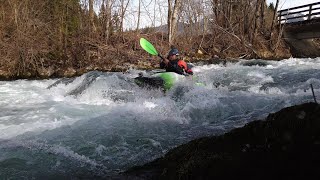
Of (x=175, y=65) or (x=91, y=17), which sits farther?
(x=91, y=17)

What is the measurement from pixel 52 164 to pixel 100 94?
12.8 ft

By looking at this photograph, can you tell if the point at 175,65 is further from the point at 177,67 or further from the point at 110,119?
the point at 110,119

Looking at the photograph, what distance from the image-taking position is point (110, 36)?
16172 mm

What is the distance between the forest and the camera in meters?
12.6

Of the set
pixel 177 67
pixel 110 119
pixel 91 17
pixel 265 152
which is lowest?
pixel 110 119

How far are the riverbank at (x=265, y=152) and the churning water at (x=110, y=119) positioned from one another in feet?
3.69

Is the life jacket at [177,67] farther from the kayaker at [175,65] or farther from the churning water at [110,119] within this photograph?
the churning water at [110,119]

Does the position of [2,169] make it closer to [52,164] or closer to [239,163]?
[52,164]

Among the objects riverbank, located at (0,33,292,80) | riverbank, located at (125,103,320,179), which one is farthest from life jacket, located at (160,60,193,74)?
riverbank, located at (0,33,292,80)

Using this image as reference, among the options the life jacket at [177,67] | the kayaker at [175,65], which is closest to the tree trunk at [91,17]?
the kayaker at [175,65]

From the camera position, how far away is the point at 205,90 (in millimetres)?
7152

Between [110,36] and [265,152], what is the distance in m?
14.6

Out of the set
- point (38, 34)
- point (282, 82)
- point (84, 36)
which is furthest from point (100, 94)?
point (84, 36)

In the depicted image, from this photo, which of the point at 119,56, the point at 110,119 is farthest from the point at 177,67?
the point at 119,56
